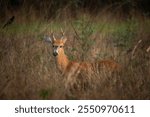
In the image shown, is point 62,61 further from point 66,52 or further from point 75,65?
point 66,52

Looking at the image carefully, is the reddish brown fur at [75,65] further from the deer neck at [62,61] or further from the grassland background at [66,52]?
the grassland background at [66,52]

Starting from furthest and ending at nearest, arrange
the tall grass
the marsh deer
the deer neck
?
the deer neck → the marsh deer → the tall grass

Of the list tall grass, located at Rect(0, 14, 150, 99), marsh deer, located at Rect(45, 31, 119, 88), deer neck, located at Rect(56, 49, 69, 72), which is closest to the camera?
tall grass, located at Rect(0, 14, 150, 99)

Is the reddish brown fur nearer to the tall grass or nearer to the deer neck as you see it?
the deer neck

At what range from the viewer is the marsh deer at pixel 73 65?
7105 mm

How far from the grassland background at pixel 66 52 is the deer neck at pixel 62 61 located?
0.10 m

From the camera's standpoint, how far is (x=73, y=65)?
7395 millimetres

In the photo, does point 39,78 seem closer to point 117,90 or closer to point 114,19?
point 117,90

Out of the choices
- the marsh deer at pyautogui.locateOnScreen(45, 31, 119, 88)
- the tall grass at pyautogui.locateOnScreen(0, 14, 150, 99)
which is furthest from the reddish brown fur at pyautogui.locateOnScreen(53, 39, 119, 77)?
the tall grass at pyautogui.locateOnScreen(0, 14, 150, 99)

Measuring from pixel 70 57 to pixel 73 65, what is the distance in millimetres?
796

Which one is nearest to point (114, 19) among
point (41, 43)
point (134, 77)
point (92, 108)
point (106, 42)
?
point (106, 42)

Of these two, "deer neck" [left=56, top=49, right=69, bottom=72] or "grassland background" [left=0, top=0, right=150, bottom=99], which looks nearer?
"grassland background" [left=0, top=0, right=150, bottom=99]

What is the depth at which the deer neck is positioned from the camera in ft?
24.9

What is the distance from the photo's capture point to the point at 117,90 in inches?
243
